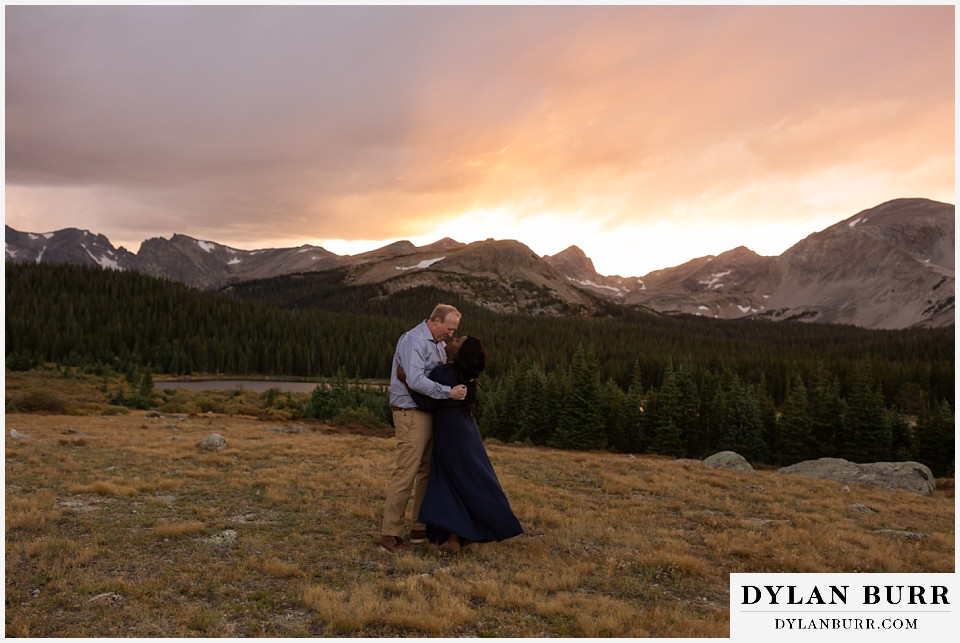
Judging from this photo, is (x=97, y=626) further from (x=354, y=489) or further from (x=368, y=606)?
(x=354, y=489)

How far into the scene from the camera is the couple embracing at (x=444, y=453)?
35.9 ft

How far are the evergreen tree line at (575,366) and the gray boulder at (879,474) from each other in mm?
33326

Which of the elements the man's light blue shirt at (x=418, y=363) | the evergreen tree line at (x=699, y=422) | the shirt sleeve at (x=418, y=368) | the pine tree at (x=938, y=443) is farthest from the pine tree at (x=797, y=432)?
the shirt sleeve at (x=418, y=368)

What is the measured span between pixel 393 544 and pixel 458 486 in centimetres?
167

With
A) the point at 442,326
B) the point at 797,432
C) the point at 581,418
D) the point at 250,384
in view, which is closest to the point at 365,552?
the point at 442,326

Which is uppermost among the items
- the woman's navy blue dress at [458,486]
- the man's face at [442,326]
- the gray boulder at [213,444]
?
the man's face at [442,326]

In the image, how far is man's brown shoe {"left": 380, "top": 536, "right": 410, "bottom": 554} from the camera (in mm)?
10969

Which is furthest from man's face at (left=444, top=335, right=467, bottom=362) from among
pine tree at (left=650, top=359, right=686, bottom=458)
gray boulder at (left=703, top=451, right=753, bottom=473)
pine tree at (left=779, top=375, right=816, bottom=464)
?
pine tree at (left=779, top=375, right=816, bottom=464)

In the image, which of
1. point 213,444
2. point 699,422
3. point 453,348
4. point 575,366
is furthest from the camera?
point 699,422

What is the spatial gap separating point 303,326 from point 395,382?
17667cm

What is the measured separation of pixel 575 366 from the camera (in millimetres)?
71938

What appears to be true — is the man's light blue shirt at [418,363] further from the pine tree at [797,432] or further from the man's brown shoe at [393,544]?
the pine tree at [797,432]

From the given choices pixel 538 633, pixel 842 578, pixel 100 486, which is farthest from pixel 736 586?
pixel 100 486

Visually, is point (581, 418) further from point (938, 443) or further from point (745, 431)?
point (938, 443)
